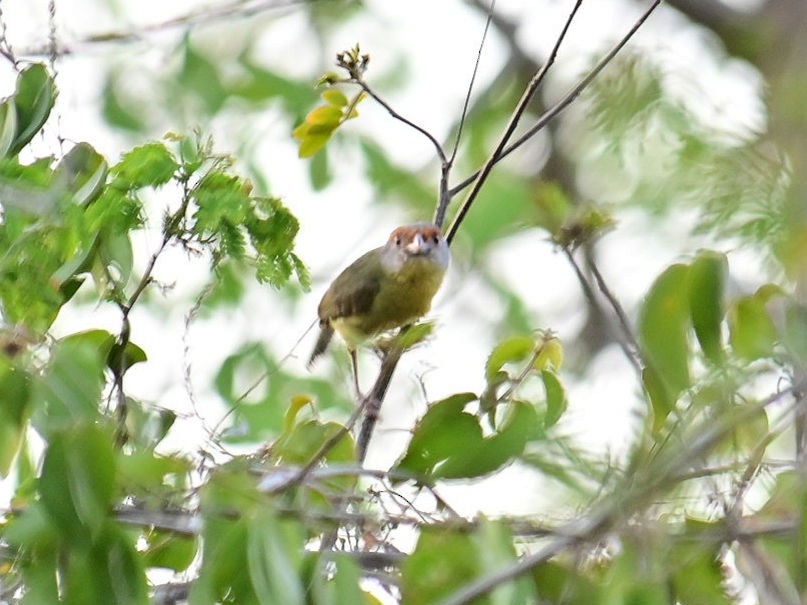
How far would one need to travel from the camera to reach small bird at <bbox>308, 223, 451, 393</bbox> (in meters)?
3.48

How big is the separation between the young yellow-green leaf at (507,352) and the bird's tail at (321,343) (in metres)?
1.59

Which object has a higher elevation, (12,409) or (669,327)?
(12,409)

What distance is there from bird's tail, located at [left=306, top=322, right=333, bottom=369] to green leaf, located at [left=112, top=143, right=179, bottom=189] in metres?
1.71

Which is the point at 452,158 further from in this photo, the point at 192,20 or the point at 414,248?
the point at 192,20

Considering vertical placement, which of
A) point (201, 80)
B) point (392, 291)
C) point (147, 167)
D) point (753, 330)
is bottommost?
point (753, 330)

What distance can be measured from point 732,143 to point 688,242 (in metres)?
0.40

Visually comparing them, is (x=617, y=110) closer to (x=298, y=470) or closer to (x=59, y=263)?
(x=298, y=470)

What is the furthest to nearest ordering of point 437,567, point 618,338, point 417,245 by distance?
A: 1. point 417,245
2. point 618,338
3. point 437,567

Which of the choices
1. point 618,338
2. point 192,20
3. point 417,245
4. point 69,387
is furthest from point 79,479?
point 192,20

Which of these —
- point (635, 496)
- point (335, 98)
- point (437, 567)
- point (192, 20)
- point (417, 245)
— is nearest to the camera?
point (635, 496)

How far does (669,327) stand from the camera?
187 cm

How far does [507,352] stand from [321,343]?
5.70ft

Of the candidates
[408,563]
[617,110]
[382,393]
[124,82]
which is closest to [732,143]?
[617,110]

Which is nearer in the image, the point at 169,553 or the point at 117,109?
the point at 169,553
